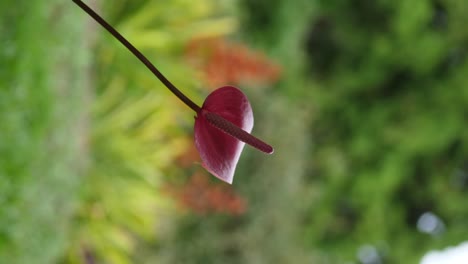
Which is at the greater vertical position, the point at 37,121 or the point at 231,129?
the point at 37,121

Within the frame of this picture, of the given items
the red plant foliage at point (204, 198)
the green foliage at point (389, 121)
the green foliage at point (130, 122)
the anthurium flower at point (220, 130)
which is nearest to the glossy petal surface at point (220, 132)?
the anthurium flower at point (220, 130)

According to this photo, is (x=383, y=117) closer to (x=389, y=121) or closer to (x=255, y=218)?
(x=389, y=121)

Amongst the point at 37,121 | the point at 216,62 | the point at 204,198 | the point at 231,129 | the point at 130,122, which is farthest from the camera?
the point at 204,198

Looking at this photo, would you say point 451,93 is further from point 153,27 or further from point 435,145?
point 153,27

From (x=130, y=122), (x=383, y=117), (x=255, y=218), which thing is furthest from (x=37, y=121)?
(x=383, y=117)

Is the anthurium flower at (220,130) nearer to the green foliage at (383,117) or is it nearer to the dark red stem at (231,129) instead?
the dark red stem at (231,129)

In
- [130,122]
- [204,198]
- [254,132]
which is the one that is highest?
[254,132]

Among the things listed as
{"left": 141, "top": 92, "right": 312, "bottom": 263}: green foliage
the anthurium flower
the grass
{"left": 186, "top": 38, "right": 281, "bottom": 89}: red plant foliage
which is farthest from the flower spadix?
{"left": 141, "top": 92, "right": 312, "bottom": 263}: green foliage

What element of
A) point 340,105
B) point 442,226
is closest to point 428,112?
point 340,105
